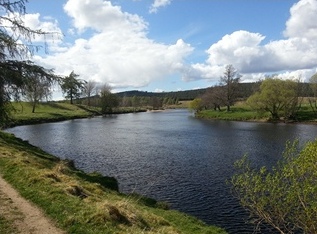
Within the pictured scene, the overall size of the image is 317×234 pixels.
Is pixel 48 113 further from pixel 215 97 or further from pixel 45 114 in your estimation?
pixel 215 97

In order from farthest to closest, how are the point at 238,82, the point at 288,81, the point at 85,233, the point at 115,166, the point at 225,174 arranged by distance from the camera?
the point at 238,82
the point at 288,81
the point at 115,166
the point at 225,174
the point at 85,233

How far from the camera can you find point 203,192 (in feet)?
83.7

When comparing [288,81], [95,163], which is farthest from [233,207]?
[288,81]

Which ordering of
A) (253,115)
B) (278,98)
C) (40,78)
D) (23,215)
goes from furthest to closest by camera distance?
(253,115)
(278,98)
(40,78)
(23,215)

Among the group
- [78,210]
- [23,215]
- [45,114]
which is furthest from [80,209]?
[45,114]

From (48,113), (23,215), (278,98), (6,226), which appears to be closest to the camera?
(6,226)

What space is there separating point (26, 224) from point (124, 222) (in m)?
3.33

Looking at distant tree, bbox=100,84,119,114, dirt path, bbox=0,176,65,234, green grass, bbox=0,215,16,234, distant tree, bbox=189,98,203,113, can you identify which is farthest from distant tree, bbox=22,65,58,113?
distant tree, bbox=100,84,119,114

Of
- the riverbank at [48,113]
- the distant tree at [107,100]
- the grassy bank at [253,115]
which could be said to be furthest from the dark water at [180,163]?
the distant tree at [107,100]

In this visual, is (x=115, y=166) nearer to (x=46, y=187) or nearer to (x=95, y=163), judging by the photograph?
(x=95, y=163)

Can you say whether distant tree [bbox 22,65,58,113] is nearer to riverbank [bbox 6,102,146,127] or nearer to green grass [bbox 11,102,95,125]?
riverbank [bbox 6,102,146,127]

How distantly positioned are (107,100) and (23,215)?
137187mm

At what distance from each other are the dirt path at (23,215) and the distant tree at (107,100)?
440 feet

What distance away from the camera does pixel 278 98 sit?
90562 millimetres
